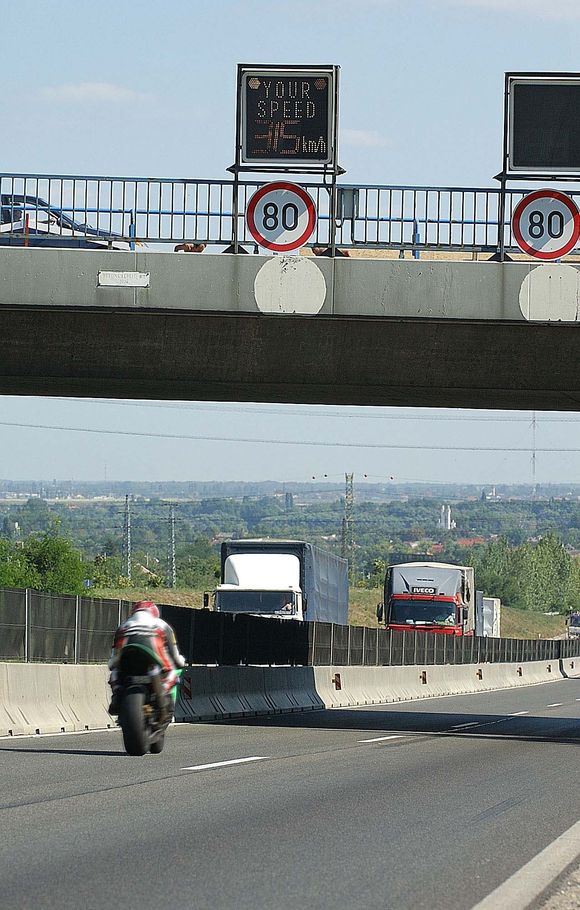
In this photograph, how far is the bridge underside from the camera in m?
21.1

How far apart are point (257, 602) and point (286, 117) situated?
26.0m

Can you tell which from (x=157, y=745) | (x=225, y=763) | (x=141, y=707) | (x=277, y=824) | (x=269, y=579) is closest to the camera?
(x=277, y=824)

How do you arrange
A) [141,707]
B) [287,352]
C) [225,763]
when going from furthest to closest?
[287,352] → [225,763] → [141,707]

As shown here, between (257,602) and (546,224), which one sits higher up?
(546,224)

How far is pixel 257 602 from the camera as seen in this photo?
1797 inches

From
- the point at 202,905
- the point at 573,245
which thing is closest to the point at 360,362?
the point at 573,245

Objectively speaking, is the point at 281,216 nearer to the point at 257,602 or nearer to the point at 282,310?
the point at 282,310

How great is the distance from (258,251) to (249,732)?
7.14 m

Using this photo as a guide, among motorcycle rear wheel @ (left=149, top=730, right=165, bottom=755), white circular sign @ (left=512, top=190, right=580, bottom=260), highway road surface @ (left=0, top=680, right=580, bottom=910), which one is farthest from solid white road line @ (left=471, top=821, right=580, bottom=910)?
white circular sign @ (left=512, top=190, right=580, bottom=260)

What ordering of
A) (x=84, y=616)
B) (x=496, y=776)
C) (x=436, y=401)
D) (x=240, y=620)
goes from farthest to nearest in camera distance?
1. (x=240, y=620)
2. (x=436, y=401)
3. (x=84, y=616)
4. (x=496, y=776)

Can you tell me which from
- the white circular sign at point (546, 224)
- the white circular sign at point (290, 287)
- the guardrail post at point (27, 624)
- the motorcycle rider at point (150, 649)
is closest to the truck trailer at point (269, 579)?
the guardrail post at point (27, 624)

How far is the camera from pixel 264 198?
2111 centimetres

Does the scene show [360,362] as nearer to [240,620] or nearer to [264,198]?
[264,198]

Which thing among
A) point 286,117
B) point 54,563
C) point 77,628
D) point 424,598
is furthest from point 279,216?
point 54,563
